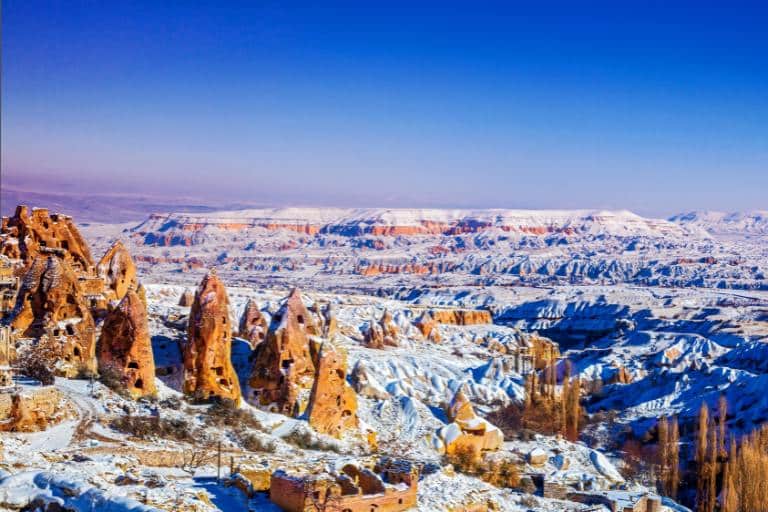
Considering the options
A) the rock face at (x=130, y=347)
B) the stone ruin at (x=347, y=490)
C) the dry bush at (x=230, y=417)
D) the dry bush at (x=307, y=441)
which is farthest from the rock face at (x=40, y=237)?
the stone ruin at (x=347, y=490)

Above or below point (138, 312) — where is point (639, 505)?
below

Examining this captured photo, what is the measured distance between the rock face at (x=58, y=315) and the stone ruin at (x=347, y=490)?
1100cm

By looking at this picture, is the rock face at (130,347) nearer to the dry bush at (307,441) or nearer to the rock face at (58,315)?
the rock face at (58,315)

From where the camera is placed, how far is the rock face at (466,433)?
3550cm

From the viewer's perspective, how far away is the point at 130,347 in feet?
100

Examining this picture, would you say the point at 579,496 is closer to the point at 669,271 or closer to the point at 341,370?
the point at 341,370

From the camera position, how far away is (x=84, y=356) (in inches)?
1176

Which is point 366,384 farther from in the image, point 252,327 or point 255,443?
point 255,443

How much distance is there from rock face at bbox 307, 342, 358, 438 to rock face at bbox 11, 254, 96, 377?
750 cm

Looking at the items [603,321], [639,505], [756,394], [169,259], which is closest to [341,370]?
[639,505]

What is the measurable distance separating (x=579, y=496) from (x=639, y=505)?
1.86m

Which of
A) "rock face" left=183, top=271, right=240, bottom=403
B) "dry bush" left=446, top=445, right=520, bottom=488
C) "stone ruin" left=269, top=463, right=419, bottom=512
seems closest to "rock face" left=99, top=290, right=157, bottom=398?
"rock face" left=183, top=271, right=240, bottom=403

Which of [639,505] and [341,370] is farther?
[341,370]

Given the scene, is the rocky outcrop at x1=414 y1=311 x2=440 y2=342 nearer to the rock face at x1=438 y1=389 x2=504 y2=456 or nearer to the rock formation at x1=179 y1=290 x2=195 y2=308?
the rock formation at x1=179 y1=290 x2=195 y2=308
